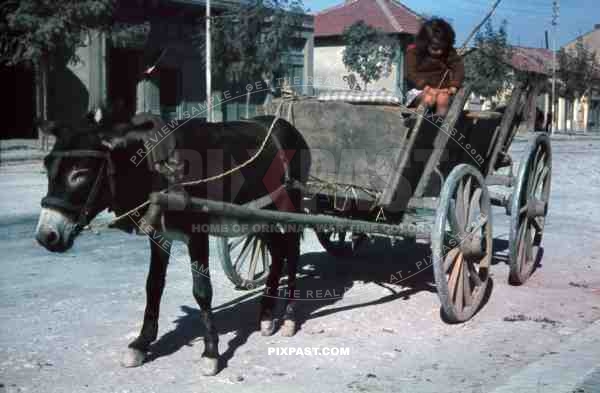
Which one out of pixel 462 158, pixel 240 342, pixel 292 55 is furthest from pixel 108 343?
pixel 292 55

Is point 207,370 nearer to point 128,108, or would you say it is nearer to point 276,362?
point 276,362

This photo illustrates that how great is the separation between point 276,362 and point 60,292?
2330 millimetres

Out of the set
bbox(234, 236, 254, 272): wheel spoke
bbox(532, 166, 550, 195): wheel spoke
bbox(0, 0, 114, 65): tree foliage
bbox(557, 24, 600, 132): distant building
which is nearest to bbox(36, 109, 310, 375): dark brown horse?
bbox(234, 236, 254, 272): wheel spoke

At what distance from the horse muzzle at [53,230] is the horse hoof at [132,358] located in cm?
95

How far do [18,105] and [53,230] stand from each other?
23144mm

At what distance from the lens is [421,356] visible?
4512 mm

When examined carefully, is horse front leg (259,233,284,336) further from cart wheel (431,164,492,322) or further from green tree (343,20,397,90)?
green tree (343,20,397,90)

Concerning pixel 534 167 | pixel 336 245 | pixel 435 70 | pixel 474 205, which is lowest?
pixel 336 245

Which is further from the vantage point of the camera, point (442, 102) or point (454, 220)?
point (442, 102)

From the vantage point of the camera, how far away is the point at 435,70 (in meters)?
5.73

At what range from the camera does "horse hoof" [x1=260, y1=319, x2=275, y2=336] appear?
495 cm

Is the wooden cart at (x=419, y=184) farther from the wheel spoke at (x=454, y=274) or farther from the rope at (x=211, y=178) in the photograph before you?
the rope at (x=211, y=178)

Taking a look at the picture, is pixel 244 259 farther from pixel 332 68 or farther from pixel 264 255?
pixel 332 68

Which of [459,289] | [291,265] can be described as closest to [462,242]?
[459,289]
